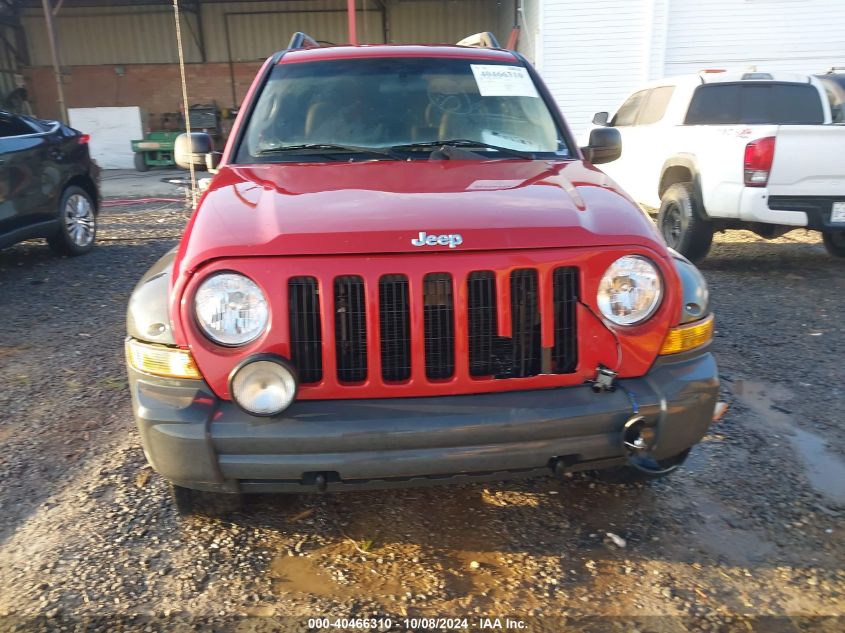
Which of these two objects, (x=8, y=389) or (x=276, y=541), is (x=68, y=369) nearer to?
(x=8, y=389)

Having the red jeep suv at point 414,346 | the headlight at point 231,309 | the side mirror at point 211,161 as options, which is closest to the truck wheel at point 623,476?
the red jeep suv at point 414,346

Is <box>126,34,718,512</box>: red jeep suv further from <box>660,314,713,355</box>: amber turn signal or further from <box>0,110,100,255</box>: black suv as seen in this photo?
<box>0,110,100,255</box>: black suv

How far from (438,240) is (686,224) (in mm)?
5118

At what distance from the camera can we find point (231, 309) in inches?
83.4

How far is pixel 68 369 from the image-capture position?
430 centimetres

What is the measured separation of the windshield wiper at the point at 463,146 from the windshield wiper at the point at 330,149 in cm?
8

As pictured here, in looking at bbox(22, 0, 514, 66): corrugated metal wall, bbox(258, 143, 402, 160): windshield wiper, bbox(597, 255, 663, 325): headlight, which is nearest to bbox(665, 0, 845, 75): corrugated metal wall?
bbox(22, 0, 514, 66): corrugated metal wall

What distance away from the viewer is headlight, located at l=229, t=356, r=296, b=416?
6.68 feet

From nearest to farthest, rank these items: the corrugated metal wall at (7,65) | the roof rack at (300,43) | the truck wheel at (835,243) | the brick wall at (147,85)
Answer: the roof rack at (300,43) < the truck wheel at (835,243) < the corrugated metal wall at (7,65) < the brick wall at (147,85)

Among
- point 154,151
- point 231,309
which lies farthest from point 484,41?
point 154,151

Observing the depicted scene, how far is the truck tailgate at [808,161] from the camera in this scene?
18.6ft

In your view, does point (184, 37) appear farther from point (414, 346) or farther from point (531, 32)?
point (414, 346)

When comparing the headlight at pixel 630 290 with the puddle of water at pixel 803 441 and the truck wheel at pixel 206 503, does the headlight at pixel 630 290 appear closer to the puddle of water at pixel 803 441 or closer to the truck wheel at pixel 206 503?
the puddle of water at pixel 803 441

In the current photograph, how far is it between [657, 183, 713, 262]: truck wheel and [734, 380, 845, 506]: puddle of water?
8.84ft
